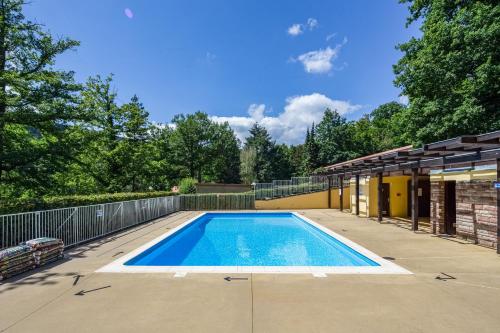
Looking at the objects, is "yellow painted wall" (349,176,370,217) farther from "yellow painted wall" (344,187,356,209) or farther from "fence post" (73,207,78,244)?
"fence post" (73,207,78,244)

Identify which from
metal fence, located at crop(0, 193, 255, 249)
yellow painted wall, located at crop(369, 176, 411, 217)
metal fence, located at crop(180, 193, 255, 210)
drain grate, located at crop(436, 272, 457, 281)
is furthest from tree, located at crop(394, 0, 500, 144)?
metal fence, located at crop(0, 193, 255, 249)

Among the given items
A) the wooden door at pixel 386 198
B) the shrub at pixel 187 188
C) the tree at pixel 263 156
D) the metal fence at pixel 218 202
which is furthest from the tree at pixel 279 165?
the wooden door at pixel 386 198

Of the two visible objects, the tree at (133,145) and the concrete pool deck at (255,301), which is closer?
the concrete pool deck at (255,301)

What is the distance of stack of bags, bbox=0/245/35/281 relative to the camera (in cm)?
495

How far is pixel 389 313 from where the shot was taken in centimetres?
365

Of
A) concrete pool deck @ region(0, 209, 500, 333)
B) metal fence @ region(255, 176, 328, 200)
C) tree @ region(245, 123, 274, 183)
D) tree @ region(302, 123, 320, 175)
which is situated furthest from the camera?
tree @ region(245, 123, 274, 183)

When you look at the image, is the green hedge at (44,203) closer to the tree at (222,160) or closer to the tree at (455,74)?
the tree at (455,74)

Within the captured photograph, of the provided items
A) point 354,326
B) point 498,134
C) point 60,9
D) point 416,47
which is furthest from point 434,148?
point 60,9

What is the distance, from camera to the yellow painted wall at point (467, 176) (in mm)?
7512

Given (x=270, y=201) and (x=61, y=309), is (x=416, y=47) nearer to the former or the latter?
(x=270, y=201)

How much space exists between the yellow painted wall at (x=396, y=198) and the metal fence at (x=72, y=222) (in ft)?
38.4

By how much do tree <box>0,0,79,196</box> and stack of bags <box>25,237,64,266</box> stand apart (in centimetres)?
764

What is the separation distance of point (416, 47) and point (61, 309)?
17681 mm

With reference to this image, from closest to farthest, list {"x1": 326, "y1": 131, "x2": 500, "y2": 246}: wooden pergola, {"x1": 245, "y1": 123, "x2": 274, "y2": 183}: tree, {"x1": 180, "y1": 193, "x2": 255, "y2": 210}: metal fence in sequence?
{"x1": 326, "y1": 131, "x2": 500, "y2": 246}: wooden pergola → {"x1": 180, "y1": 193, "x2": 255, "y2": 210}: metal fence → {"x1": 245, "y1": 123, "x2": 274, "y2": 183}: tree
